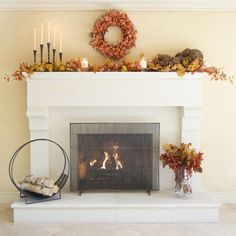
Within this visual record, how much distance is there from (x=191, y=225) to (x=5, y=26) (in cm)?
286

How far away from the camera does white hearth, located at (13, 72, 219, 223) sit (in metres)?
3.66

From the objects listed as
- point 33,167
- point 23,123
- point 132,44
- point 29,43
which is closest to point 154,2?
point 132,44

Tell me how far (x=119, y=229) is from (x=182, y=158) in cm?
94

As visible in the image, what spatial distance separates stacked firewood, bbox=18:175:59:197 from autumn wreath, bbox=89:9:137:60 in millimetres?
1503

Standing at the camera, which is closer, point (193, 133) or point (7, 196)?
point (193, 133)

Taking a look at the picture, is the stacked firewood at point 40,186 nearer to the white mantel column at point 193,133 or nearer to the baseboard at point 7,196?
the baseboard at point 7,196

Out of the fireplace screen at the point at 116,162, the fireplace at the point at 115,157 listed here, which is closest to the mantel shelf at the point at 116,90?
the fireplace at the point at 115,157

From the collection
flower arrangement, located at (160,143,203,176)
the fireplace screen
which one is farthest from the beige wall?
the fireplace screen

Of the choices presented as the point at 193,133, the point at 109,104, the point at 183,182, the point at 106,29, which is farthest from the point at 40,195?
the point at 106,29

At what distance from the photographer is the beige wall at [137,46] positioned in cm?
385

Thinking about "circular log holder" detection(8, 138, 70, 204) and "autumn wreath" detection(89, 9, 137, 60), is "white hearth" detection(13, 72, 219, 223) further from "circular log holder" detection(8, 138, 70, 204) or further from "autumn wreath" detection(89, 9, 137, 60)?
"autumn wreath" detection(89, 9, 137, 60)

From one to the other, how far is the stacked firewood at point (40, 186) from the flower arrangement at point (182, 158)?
3.80ft

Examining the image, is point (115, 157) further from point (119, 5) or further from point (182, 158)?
point (119, 5)

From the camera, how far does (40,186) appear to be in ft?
11.2
